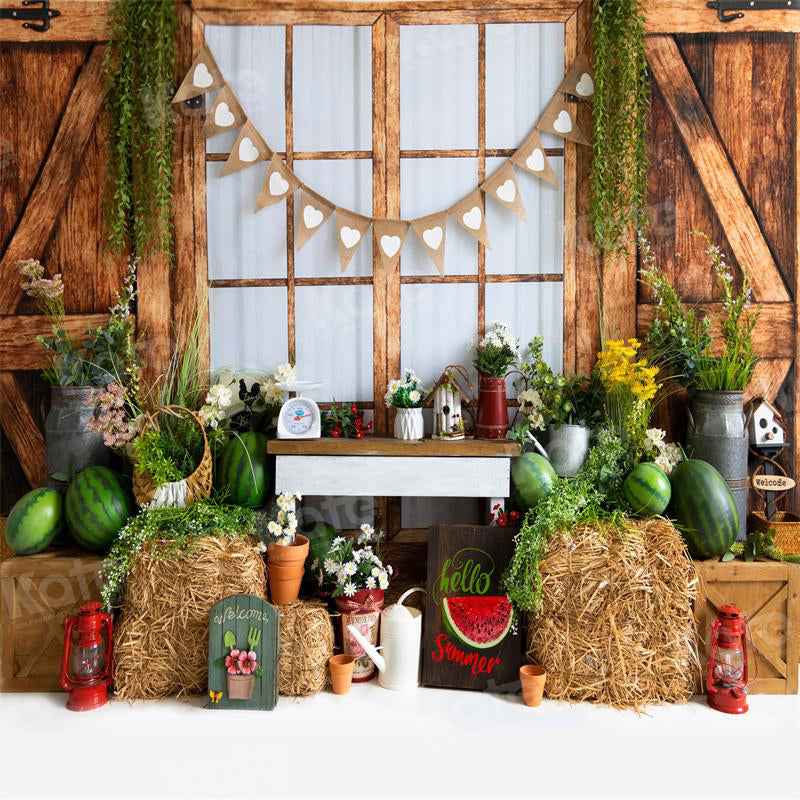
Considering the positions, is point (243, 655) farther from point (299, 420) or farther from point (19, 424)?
point (19, 424)

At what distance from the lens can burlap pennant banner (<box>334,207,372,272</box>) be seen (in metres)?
3.36

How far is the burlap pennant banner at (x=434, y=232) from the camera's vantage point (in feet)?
Answer: 11.1

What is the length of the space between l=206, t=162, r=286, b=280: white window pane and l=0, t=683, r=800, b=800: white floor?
204 cm

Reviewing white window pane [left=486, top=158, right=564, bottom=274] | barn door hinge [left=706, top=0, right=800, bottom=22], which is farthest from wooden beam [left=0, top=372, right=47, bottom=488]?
barn door hinge [left=706, top=0, right=800, bottom=22]

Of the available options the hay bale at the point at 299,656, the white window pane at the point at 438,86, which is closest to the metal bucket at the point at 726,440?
the white window pane at the point at 438,86

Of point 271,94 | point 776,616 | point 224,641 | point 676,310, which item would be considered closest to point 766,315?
point 676,310

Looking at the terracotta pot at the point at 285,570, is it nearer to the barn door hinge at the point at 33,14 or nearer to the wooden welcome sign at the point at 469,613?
the wooden welcome sign at the point at 469,613

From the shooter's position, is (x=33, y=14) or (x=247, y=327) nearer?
(x=33, y=14)

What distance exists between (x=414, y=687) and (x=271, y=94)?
9.46 feet

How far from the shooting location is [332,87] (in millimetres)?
3387

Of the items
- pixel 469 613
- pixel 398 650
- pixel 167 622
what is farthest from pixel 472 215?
pixel 167 622

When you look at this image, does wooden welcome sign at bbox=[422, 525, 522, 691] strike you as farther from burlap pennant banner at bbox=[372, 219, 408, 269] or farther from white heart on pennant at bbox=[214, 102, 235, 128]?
white heart on pennant at bbox=[214, 102, 235, 128]

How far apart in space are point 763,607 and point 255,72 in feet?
11.2

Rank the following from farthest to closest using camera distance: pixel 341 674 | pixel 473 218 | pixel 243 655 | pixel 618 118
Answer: pixel 473 218
pixel 618 118
pixel 341 674
pixel 243 655
